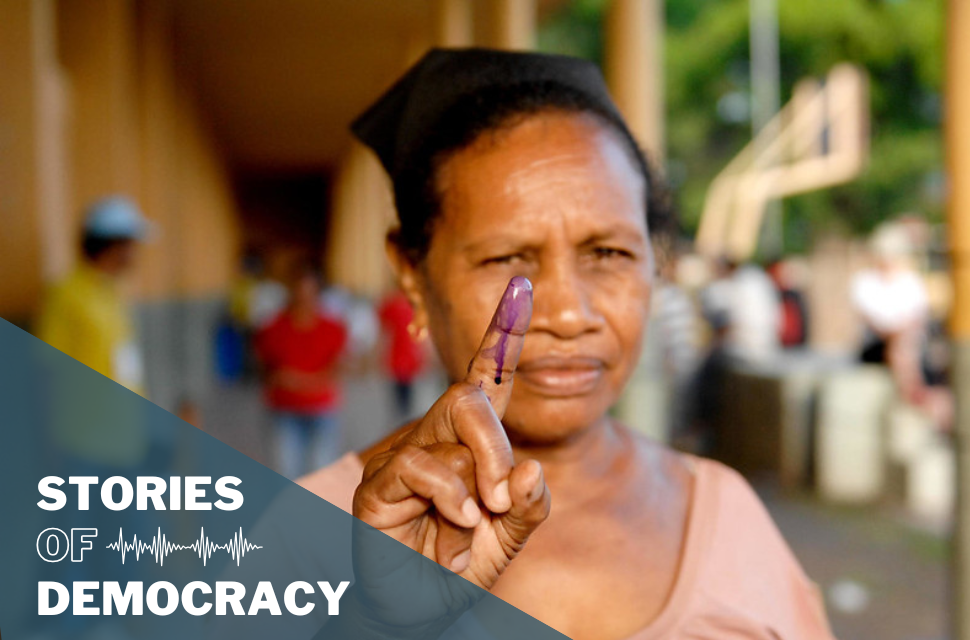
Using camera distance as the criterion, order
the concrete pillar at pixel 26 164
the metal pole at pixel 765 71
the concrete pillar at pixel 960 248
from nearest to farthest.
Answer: the concrete pillar at pixel 960 248
the concrete pillar at pixel 26 164
the metal pole at pixel 765 71

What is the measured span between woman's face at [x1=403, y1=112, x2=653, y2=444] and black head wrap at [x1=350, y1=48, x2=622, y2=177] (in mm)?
92

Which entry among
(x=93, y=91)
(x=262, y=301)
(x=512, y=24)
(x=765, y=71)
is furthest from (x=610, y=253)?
(x=765, y=71)

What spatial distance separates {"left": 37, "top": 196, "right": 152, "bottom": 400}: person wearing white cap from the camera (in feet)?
12.6

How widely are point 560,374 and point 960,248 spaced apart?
229 cm

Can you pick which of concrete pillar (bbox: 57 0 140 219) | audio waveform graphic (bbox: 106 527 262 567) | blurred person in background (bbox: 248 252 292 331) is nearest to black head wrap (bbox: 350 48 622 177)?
audio waveform graphic (bbox: 106 527 262 567)

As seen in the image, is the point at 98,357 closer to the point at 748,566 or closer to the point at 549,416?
the point at 549,416

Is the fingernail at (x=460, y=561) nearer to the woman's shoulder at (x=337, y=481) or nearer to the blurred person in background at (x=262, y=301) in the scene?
the woman's shoulder at (x=337, y=481)

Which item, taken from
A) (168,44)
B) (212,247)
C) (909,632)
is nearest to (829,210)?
(212,247)

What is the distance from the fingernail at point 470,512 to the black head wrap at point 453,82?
0.67 metres

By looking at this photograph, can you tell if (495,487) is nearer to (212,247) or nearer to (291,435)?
(291,435)

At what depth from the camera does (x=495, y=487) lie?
83cm

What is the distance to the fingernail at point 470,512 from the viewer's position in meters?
0.83
